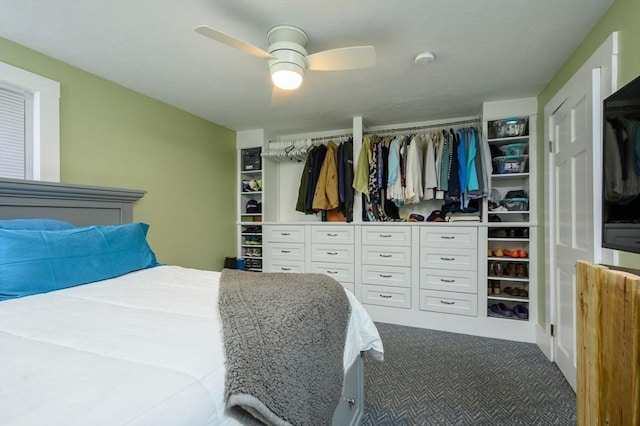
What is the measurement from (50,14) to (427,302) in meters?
3.48

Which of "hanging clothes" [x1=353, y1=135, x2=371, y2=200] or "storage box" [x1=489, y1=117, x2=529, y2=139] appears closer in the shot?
"storage box" [x1=489, y1=117, x2=529, y2=139]

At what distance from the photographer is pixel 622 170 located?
104 cm

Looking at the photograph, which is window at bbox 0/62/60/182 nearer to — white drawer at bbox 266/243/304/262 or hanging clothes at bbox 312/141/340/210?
white drawer at bbox 266/243/304/262

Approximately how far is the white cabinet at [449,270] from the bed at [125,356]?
1.59m

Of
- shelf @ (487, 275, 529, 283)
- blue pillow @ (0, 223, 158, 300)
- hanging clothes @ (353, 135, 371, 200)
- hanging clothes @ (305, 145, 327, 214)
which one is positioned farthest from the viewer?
hanging clothes @ (305, 145, 327, 214)

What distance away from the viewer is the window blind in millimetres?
1820

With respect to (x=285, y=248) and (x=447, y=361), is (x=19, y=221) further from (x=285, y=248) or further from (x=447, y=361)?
(x=447, y=361)

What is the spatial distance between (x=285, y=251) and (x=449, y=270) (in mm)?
1800

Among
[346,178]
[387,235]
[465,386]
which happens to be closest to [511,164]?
[387,235]

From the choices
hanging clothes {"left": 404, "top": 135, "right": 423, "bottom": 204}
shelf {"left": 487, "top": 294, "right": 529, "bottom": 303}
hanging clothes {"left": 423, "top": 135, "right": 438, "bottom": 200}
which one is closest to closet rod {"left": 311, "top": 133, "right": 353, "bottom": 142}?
hanging clothes {"left": 404, "top": 135, "right": 423, "bottom": 204}

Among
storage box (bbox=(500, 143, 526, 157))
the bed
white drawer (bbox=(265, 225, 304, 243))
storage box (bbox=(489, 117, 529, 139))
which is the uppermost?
storage box (bbox=(489, 117, 529, 139))

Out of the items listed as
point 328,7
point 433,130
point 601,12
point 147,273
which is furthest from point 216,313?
point 433,130

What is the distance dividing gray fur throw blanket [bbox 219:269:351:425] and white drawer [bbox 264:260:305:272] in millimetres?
2044

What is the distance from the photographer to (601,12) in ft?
5.06
